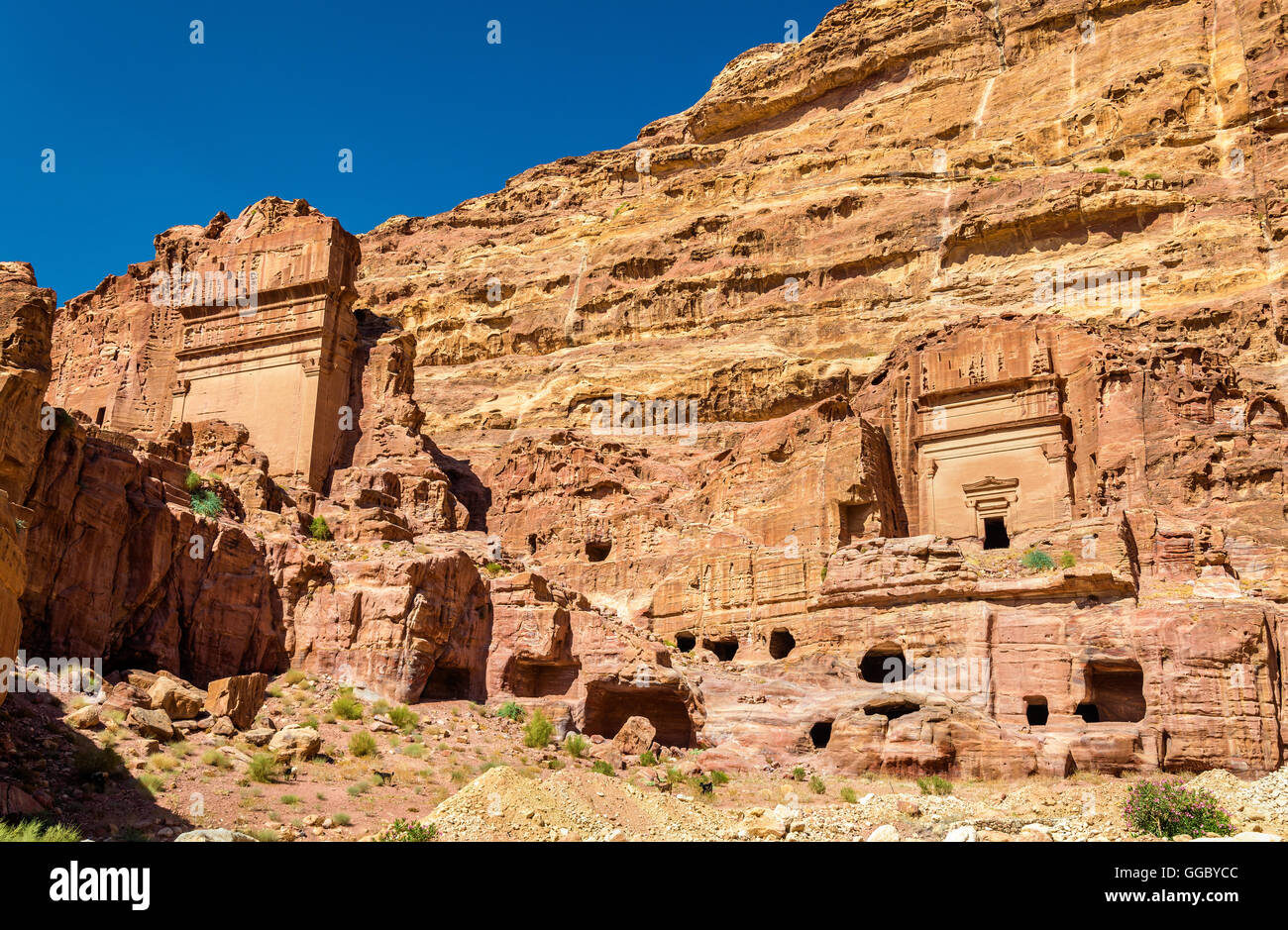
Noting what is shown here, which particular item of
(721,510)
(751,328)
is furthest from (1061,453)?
(751,328)

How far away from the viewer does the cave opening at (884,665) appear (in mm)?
30000

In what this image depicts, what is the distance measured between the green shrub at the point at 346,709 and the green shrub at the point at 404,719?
0.75 m

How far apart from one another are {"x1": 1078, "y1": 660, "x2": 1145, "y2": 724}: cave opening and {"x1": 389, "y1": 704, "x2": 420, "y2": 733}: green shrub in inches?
611

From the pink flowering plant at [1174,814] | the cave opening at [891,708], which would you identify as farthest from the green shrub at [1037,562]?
the pink flowering plant at [1174,814]

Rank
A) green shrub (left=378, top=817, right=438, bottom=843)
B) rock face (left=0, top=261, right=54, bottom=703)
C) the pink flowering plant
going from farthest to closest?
1. rock face (left=0, top=261, right=54, bottom=703)
2. the pink flowering plant
3. green shrub (left=378, top=817, right=438, bottom=843)

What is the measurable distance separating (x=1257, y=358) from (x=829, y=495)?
24.3 metres

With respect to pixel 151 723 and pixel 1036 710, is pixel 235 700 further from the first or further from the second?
pixel 1036 710

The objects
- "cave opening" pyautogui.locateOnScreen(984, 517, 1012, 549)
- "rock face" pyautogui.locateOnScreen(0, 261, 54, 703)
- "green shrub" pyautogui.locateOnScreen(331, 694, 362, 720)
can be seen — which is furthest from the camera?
"cave opening" pyautogui.locateOnScreen(984, 517, 1012, 549)

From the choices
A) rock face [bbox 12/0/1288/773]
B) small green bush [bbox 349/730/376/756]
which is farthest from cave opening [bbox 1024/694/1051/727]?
small green bush [bbox 349/730/376/756]

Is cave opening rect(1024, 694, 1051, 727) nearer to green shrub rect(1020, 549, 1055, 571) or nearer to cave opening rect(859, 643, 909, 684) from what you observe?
cave opening rect(859, 643, 909, 684)

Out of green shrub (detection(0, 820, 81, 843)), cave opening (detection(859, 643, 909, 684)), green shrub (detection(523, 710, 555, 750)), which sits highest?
cave opening (detection(859, 643, 909, 684))

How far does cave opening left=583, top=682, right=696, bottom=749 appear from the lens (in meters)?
30.2

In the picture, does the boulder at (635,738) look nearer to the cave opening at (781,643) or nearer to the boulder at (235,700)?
the cave opening at (781,643)
